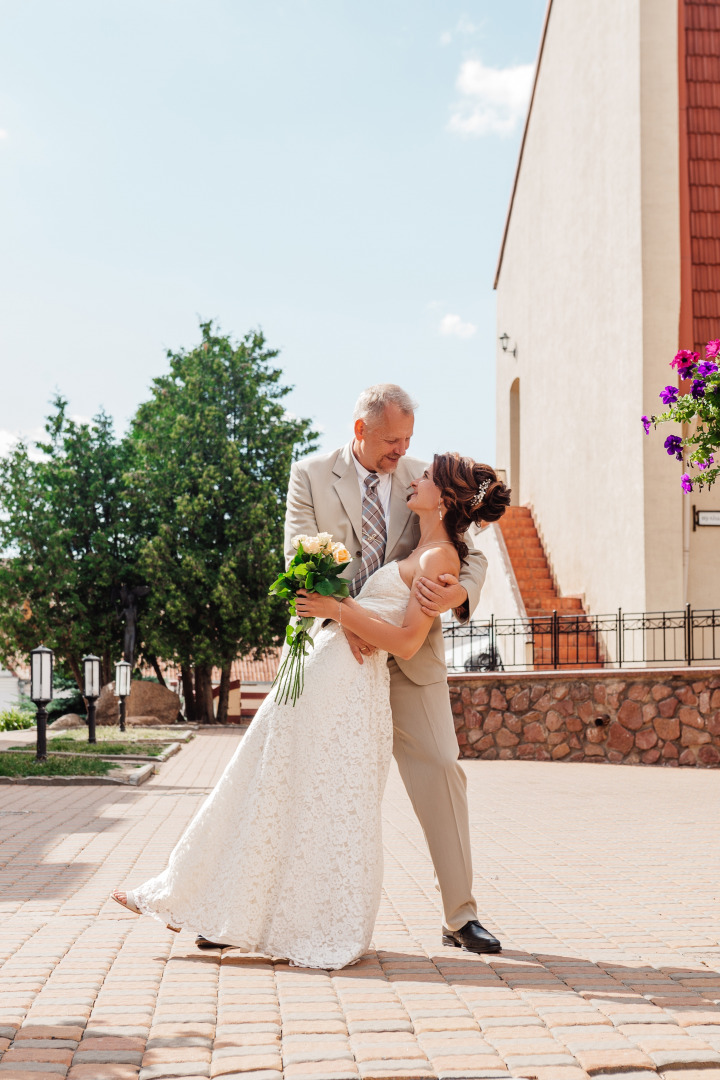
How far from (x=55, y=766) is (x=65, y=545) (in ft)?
64.6

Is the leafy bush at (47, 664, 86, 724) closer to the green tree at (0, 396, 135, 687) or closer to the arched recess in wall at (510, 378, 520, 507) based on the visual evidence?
the green tree at (0, 396, 135, 687)

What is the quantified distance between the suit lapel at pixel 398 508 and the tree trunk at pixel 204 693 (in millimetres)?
26480

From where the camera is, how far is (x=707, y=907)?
5.61 meters

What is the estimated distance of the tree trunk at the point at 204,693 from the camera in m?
30.9

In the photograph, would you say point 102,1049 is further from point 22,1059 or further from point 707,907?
point 707,907

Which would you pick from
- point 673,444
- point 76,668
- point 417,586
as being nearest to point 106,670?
point 76,668

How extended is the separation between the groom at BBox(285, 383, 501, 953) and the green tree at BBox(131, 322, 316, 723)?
79.4 ft

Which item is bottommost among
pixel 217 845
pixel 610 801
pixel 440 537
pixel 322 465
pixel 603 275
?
pixel 610 801

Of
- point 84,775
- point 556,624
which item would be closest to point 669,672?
point 556,624

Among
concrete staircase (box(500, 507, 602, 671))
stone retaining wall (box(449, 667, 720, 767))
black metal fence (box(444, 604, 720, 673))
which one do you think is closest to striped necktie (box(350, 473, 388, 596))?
stone retaining wall (box(449, 667, 720, 767))

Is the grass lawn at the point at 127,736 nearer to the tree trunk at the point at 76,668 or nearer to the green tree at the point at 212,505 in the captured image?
the green tree at the point at 212,505

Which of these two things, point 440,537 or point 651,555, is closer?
point 440,537

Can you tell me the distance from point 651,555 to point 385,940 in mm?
14328

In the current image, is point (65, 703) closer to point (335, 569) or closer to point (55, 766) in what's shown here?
point (55, 766)
